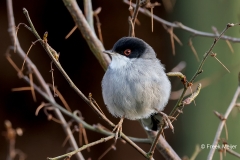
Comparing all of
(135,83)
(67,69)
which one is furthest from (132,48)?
(67,69)

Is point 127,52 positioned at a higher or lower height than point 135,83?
higher

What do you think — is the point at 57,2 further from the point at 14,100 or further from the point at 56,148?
the point at 56,148

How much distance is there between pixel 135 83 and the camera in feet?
9.51

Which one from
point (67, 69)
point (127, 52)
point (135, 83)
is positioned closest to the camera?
point (135, 83)

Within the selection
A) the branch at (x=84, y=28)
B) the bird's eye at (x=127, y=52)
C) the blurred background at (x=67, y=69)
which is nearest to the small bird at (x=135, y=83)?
the bird's eye at (x=127, y=52)

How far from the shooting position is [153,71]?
3010mm

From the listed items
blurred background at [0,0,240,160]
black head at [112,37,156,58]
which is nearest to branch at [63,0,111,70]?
black head at [112,37,156,58]

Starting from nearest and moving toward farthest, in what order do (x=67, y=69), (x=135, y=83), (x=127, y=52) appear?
(x=135, y=83) → (x=127, y=52) → (x=67, y=69)

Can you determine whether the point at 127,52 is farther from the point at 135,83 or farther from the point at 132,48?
the point at 135,83

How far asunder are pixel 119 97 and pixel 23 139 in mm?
3085

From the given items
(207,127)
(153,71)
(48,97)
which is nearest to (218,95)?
(207,127)

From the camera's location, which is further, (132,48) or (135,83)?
(132,48)

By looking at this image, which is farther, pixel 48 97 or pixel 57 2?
pixel 57 2

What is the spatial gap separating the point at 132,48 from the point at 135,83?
0.41m
